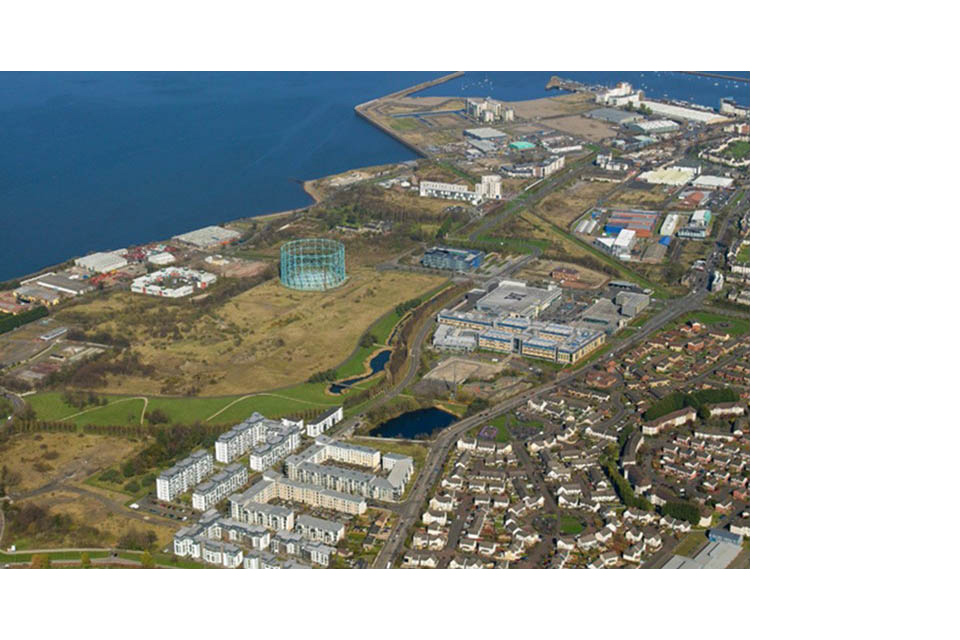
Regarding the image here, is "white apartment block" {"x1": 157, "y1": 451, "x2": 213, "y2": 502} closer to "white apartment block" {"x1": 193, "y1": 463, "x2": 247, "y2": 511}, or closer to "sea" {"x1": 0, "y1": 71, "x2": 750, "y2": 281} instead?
"white apartment block" {"x1": 193, "y1": 463, "x2": 247, "y2": 511}

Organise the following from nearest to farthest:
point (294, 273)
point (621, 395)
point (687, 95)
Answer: point (621, 395)
point (294, 273)
point (687, 95)

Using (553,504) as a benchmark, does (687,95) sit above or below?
above

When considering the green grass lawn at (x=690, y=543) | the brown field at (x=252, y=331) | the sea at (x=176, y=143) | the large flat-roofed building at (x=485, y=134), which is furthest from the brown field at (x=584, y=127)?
the green grass lawn at (x=690, y=543)

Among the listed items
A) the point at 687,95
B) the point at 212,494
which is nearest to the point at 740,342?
the point at 212,494

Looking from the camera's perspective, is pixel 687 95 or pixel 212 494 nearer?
pixel 212 494

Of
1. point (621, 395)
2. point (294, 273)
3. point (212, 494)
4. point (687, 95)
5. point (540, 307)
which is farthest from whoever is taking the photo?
point (687, 95)

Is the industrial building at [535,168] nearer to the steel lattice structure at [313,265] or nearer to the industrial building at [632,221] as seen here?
the industrial building at [632,221]

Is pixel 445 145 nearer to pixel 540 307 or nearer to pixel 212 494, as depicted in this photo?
pixel 540 307
